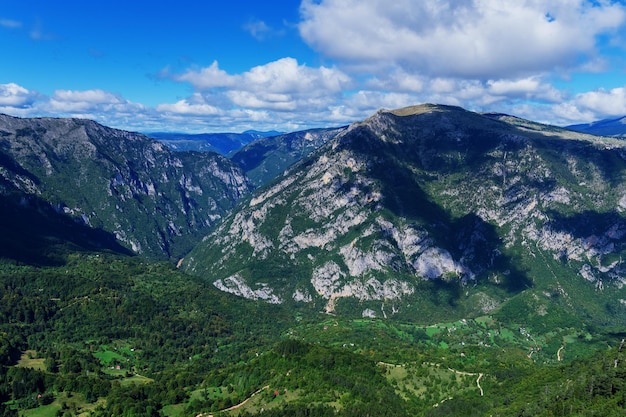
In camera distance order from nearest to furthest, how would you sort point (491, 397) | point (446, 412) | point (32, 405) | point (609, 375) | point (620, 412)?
1. point (620, 412)
2. point (609, 375)
3. point (446, 412)
4. point (491, 397)
5. point (32, 405)

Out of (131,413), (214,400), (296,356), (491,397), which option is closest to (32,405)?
(131,413)

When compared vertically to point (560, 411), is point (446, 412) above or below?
below

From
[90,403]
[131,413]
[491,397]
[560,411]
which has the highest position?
[560,411]

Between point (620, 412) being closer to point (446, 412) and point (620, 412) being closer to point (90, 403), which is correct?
point (446, 412)

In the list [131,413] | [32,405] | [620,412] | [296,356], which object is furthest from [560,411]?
[32,405]

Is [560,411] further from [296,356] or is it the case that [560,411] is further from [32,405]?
[32,405]

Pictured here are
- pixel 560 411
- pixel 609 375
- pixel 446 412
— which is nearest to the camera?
pixel 560 411

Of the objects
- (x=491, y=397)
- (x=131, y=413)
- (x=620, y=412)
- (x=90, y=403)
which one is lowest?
(x=90, y=403)

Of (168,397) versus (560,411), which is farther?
(168,397)

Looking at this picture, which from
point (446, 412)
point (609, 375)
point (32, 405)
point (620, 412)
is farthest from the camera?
point (32, 405)
